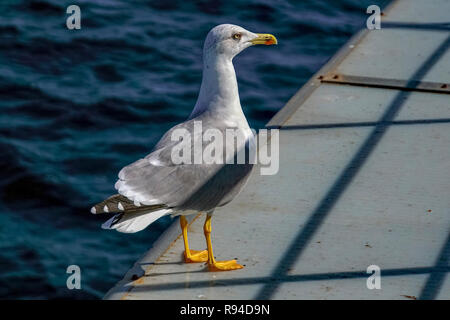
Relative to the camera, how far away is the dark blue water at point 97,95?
27.9 ft

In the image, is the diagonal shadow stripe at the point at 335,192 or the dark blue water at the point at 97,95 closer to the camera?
the diagonal shadow stripe at the point at 335,192

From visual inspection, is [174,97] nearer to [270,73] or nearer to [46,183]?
[270,73]

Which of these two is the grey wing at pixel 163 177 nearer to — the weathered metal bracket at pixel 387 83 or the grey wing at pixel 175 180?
the grey wing at pixel 175 180

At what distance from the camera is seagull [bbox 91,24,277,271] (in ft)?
15.3

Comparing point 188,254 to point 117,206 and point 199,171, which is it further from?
point 117,206

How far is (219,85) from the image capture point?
4.96 metres

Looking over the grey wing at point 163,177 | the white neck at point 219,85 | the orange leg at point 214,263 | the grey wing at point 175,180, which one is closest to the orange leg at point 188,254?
the orange leg at point 214,263

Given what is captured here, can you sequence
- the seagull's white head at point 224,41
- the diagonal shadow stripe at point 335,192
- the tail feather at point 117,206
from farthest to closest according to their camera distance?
the diagonal shadow stripe at point 335,192 < the seagull's white head at point 224,41 < the tail feather at point 117,206

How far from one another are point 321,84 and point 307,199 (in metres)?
2.18

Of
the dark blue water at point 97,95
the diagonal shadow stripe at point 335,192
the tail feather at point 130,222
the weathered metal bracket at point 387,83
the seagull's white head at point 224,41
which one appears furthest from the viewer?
the dark blue water at point 97,95

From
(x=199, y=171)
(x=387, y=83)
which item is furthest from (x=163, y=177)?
(x=387, y=83)

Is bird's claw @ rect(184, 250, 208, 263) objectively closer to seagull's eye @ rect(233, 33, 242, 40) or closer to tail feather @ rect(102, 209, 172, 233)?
tail feather @ rect(102, 209, 172, 233)
